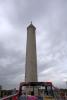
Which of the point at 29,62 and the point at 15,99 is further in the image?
the point at 29,62

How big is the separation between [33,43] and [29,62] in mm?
5408

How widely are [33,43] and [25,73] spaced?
28.0 feet

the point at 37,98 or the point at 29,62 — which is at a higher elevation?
the point at 29,62

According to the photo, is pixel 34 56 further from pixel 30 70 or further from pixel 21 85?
pixel 21 85

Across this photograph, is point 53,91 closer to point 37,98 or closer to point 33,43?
point 37,98

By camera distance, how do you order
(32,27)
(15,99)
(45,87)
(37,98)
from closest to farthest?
(37,98)
(15,99)
(45,87)
(32,27)

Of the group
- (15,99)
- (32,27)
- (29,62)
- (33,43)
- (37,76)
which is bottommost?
(15,99)

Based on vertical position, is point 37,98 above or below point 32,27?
below

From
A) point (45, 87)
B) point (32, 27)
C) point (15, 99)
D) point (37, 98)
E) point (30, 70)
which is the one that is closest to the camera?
point (37, 98)

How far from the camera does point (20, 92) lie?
11.1m

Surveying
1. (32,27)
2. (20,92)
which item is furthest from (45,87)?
(32,27)

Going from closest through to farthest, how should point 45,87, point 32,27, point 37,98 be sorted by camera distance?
point 37,98 < point 45,87 < point 32,27

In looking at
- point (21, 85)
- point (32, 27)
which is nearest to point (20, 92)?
point (21, 85)

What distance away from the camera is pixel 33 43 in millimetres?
57688
